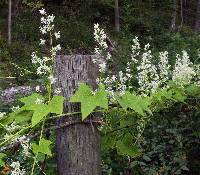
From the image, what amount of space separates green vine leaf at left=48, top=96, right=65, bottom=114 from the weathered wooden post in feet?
Result: 0.35

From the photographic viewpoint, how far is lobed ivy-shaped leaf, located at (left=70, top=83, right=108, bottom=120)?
2607mm

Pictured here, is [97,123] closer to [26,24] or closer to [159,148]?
[159,148]

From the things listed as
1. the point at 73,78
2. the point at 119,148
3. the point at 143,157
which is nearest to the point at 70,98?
the point at 73,78

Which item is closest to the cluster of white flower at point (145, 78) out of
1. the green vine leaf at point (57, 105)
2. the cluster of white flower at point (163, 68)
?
the cluster of white flower at point (163, 68)

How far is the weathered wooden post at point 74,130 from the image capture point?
2.72 metres

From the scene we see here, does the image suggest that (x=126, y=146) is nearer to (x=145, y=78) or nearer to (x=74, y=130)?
(x=74, y=130)

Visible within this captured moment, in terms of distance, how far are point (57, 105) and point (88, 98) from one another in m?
0.17

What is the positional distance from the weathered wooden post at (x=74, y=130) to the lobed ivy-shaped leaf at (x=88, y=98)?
0.38 feet

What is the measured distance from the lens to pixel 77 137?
2740 millimetres

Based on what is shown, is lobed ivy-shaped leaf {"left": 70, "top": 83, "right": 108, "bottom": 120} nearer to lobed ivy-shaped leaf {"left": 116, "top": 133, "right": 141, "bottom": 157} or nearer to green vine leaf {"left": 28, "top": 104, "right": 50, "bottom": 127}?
green vine leaf {"left": 28, "top": 104, "right": 50, "bottom": 127}

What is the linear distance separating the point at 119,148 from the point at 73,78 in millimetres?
650

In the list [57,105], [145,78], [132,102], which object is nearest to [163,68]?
[145,78]

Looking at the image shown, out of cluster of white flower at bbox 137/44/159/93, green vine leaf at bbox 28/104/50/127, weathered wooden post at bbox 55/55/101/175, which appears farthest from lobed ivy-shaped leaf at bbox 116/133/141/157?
green vine leaf at bbox 28/104/50/127

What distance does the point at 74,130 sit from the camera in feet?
9.00
